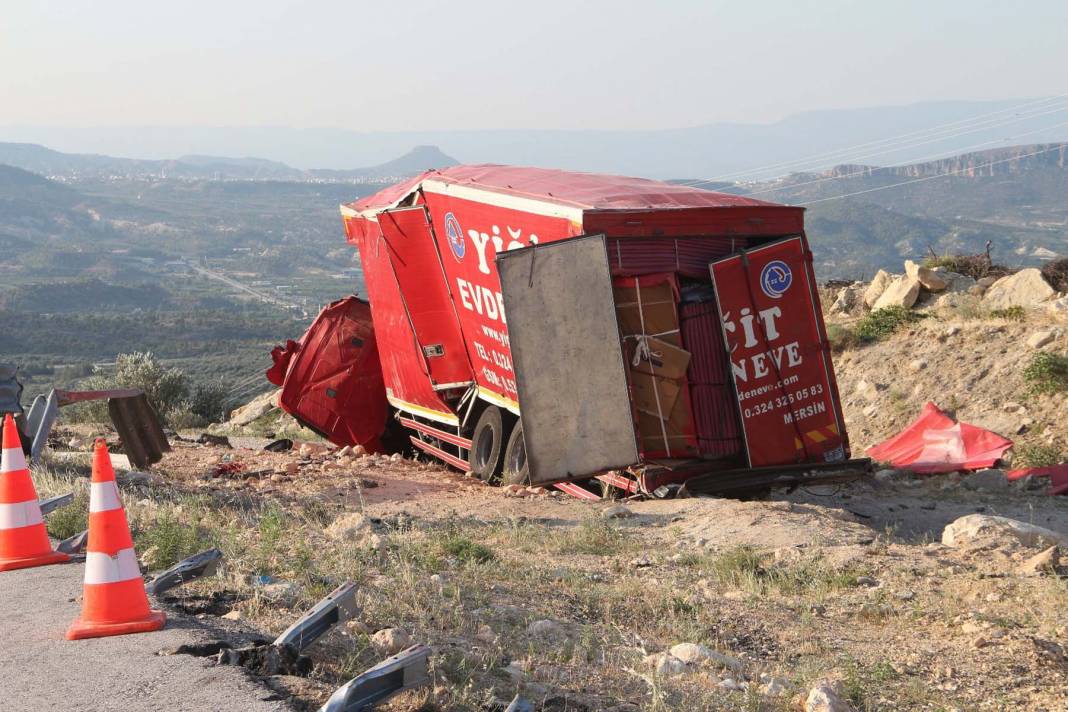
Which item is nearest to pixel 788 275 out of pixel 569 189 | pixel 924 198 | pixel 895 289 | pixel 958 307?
pixel 569 189

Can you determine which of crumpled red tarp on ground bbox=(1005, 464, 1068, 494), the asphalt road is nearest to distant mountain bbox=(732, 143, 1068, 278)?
crumpled red tarp on ground bbox=(1005, 464, 1068, 494)

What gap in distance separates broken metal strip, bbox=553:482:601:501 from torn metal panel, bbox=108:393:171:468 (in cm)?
457

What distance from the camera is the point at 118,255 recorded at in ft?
438

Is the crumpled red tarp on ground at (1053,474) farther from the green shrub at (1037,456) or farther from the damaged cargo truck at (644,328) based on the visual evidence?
the damaged cargo truck at (644,328)

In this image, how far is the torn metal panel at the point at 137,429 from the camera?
13031 millimetres

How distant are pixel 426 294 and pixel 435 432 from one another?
6.17 feet

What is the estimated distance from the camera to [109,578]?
5.32m

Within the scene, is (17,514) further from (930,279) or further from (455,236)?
(930,279)

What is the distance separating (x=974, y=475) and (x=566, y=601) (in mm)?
7836

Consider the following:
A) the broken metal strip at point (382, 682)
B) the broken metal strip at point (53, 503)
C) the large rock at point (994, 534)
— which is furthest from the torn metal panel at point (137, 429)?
the broken metal strip at point (382, 682)

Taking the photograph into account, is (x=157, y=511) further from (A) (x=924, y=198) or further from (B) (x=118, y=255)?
(B) (x=118, y=255)

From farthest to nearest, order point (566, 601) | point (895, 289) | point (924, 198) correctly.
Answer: point (924, 198) → point (895, 289) → point (566, 601)

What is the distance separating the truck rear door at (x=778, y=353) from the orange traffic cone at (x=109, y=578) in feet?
21.6

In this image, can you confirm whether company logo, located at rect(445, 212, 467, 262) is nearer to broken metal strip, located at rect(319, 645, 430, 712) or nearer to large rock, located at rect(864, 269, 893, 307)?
broken metal strip, located at rect(319, 645, 430, 712)
